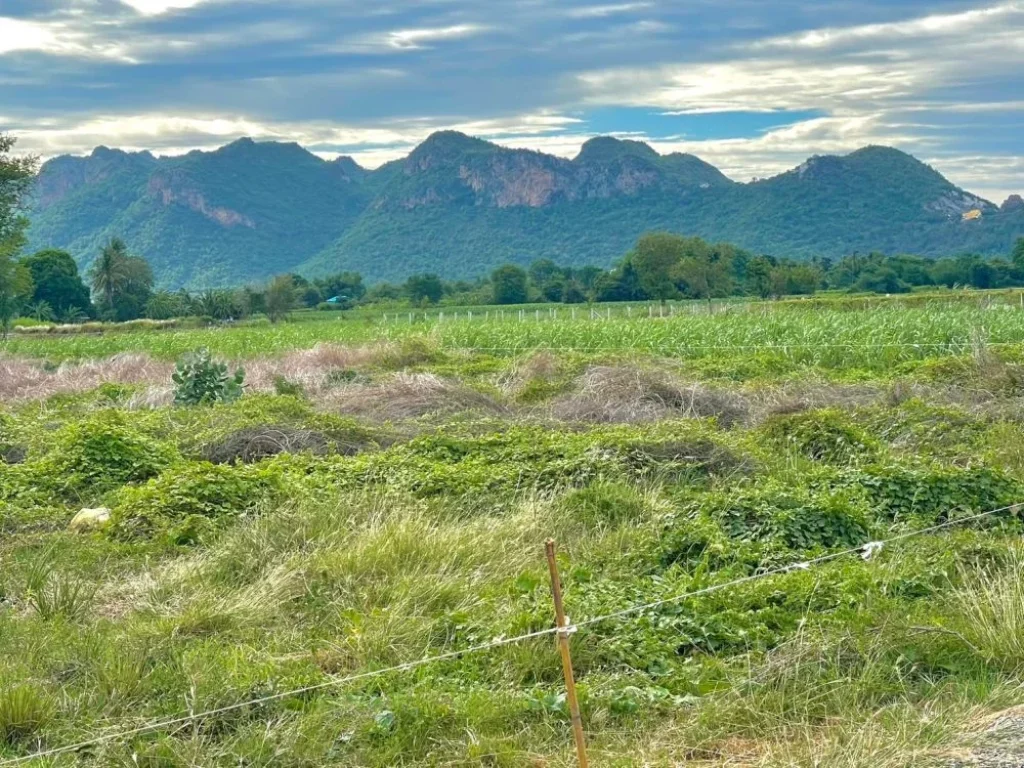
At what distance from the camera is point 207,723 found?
437 centimetres

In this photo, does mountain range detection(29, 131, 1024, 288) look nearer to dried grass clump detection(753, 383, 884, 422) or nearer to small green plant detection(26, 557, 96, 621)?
dried grass clump detection(753, 383, 884, 422)

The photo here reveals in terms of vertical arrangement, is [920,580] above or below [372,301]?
above

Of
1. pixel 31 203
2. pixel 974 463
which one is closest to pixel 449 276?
pixel 31 203

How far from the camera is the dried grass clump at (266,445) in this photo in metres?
10.2

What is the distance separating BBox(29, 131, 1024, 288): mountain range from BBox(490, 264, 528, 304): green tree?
55610 mm

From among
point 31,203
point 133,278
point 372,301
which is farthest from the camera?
point 372,301

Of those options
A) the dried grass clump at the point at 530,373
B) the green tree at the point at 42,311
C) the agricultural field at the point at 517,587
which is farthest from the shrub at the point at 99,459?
the green tree at the point at 42,311

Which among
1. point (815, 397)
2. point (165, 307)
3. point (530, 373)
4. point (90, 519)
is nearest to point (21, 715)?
point (90, 519)

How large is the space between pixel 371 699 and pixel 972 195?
518 ft

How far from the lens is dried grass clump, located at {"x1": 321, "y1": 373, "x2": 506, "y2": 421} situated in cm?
1265

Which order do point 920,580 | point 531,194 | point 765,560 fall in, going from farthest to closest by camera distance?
point 531,194 < point 765,560 < point 920,580

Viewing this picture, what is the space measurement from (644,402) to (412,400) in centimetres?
269

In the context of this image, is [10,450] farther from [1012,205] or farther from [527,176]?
[527,176]

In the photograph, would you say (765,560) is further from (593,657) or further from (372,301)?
(372,301)
